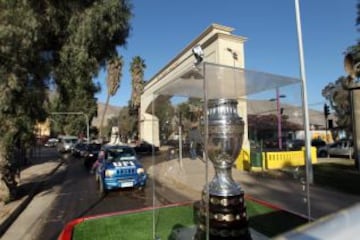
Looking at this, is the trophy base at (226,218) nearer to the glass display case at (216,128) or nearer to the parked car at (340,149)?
the glass display case at (216,128)

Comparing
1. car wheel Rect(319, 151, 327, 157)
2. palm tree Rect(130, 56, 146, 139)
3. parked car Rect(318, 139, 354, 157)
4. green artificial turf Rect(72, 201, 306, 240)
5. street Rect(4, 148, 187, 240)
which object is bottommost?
street Rect(4, 148, 187, 240)

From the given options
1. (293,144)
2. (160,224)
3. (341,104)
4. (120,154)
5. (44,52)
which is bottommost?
(160,224)

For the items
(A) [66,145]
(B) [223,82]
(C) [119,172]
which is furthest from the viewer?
(A) [66,145]

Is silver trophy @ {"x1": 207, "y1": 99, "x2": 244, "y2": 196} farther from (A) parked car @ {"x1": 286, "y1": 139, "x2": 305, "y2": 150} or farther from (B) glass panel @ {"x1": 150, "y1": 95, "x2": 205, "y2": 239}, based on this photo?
(A) parked car @ {"x1": 286, "y1": 139, "x2": 305, "y2": 150}

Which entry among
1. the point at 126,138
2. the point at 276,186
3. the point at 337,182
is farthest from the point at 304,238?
the point at 126,138

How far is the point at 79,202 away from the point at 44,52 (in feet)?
16.5

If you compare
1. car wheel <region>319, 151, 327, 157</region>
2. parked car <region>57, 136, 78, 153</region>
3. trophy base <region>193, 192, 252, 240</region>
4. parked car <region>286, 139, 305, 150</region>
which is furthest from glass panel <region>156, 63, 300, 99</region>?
parked car <region>57, 136, 78, 153</region>

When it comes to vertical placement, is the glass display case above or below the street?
above

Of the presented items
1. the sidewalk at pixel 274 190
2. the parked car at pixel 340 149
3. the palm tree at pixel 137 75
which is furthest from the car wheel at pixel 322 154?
the palm tree at pixel 137 75

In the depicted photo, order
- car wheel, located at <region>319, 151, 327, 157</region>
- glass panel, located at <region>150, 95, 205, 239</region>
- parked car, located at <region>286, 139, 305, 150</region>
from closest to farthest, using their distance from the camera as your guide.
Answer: glass panel, located at <region>150, 95, 205, 239</region>
parked car, located at <region>286, 139, 305, 150</region>
car wheel, located at <region>319, 151, 327, 157</region>

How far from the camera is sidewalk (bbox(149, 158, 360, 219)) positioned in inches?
355

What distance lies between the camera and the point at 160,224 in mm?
7551

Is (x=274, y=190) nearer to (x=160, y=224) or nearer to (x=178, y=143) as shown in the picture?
(x=160, y=224)

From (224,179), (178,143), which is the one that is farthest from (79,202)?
(224,179)
